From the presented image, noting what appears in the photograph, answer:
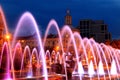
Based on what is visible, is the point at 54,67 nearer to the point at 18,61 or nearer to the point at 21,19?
the point at 21,19

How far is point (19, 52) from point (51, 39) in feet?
284

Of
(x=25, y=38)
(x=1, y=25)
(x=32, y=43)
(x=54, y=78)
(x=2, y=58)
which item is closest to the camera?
(x=54, y=78)

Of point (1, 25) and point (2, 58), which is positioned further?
point (1, 25)

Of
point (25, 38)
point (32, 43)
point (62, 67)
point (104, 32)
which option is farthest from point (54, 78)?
point (104, 32)

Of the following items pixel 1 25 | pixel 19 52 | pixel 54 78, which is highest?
pixel 1 25

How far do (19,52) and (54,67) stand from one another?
2508 centimetres

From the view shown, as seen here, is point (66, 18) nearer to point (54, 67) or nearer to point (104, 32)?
point (104, 32)

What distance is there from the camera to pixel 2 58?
39.6 m

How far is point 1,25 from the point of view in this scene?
51.6 meters

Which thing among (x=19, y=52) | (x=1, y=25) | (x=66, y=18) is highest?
(x=66, y=18)

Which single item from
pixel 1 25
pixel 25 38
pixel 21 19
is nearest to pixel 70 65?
pixel 21 19

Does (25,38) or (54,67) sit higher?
(25,38)

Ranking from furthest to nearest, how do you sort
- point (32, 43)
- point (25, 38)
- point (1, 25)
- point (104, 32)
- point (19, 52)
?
1. point (104, 32)
2. point (25, 38)
3. point (32, 43)
4. point (1, 25)
5. point (19, 52)

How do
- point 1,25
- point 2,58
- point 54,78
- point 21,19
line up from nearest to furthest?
point 54,78 → point 21,19 → point 2,58 → point 1,25
